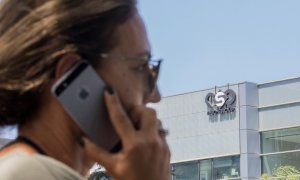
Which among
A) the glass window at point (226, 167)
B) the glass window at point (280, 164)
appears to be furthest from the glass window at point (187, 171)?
the glass window at point (280, 164)

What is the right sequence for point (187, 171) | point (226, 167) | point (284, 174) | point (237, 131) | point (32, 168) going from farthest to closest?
point (187, 171) → point (226, 167) → point (237, 131) → point (284, 174) → point (32, 168)

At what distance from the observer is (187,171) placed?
46.3 meters

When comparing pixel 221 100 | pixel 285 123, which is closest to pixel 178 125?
pixel 221 100

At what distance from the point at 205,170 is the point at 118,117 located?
43800 millimetres

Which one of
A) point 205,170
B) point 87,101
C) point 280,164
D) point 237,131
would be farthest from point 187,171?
point 87,101

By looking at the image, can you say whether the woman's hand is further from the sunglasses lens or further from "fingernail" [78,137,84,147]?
the sunglasses lens

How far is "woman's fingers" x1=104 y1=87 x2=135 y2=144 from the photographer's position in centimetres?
177

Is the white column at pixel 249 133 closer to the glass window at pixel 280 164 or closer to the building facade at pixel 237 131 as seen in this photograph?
the building facade at pixel 237 131

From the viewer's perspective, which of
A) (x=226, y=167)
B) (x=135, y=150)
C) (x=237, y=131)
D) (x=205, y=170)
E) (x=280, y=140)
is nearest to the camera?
(x=135, y=150)

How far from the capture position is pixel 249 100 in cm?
4438

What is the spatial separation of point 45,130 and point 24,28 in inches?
9.0

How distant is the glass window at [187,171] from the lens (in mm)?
45750

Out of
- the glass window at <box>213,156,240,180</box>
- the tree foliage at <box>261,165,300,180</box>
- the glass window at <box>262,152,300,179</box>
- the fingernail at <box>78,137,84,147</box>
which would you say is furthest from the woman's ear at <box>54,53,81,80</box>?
the glass window at <box>213,156,240,180</box>

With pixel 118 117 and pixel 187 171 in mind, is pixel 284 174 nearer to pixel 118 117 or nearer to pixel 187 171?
pixel 187 171
